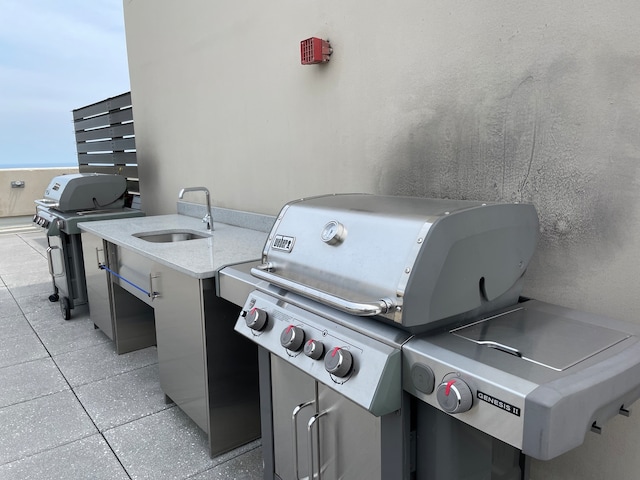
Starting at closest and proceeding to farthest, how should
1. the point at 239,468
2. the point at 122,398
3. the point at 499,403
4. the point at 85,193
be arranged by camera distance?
the point at 499,403 → the point at 239,468 → the point at 122,398 → the point at 85,193

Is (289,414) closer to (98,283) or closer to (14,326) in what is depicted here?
(98,283)

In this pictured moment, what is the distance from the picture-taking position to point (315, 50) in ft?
7.00

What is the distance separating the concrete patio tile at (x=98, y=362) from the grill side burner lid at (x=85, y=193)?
1.26 m

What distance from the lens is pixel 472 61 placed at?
1597mm

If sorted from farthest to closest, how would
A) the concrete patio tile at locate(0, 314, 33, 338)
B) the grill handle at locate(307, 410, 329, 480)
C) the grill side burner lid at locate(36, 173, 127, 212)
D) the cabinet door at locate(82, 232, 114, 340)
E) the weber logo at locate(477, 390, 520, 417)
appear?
the grill side burner lid at locate(36, 173, 127, 212) < the concrete patio tile at locate(0, 314, 33, 338) < the cabinet door at locate(82, 232, 114, 340) < the grill handle at locate(307, 410, 329, 480) < the weber logo at locate(477, 390, 520, 417)

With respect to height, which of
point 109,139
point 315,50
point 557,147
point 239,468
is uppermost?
point 315,50

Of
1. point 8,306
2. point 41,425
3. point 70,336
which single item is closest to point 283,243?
point 41,425

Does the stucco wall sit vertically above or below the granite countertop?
above

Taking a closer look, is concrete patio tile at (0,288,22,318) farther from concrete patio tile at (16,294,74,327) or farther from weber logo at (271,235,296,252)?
weber logo at (271,235,296,252)

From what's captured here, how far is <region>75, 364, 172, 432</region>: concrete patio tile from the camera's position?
2320 millimetres

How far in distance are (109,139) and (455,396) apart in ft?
17.5

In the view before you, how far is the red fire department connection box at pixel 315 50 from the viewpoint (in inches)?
84.0

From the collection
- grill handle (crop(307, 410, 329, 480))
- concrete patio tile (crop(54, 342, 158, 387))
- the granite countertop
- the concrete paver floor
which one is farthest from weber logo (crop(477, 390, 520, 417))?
concrete patio tile (crop(54, 342, 158, 387))

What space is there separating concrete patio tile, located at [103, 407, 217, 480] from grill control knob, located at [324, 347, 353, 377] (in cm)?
115
